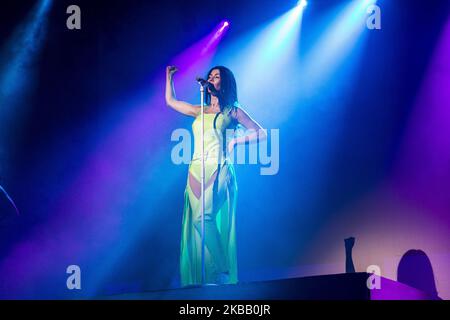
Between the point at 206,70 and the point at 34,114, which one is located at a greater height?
the point at 206,70

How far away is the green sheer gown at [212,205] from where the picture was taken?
509 cm

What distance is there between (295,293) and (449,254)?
7.64 feet

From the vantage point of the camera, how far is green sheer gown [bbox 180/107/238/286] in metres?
5.09

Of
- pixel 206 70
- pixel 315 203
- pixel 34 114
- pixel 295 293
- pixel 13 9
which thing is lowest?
pixel 295 293

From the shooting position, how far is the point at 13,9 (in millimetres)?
5492

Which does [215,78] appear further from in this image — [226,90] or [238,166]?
[238,166]

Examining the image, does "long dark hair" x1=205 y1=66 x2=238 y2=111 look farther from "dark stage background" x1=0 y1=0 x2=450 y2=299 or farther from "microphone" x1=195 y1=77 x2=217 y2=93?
"dark stage background" x1=0 y1=0 x2=450 y2=299

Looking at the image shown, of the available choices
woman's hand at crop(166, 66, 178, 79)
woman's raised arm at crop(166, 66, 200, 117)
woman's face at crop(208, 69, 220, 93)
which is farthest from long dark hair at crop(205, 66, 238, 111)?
woman's hand at crop(166, 66, 178, 79)

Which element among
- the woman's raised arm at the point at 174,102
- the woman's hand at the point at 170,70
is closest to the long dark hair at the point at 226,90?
the woman's raised arm at the point at 174,102

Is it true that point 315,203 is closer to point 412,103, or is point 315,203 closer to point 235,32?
point 412,103

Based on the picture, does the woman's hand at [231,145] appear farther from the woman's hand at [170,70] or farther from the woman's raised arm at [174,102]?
the woman's hand at [170,70]

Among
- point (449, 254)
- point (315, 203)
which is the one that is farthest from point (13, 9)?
point (449, 254)

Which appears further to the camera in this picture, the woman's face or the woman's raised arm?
the woman's raised arm

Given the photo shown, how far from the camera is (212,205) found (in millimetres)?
5090
